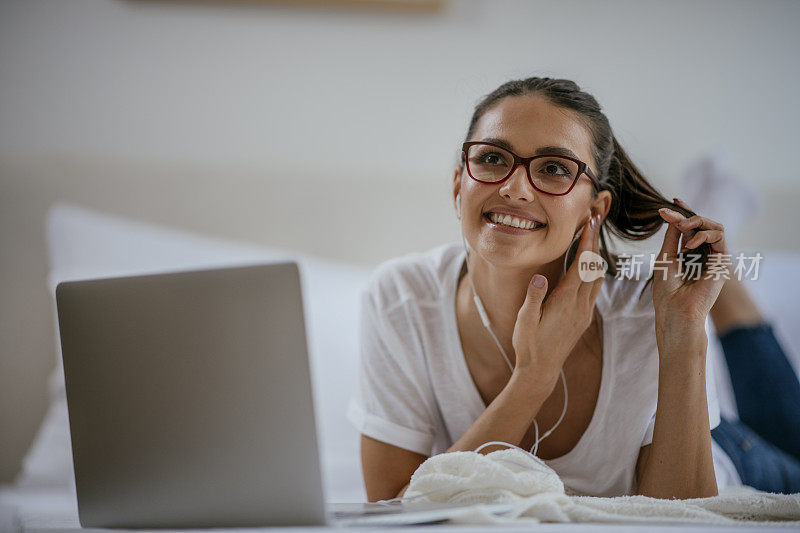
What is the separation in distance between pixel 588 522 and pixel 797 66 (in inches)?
64.3

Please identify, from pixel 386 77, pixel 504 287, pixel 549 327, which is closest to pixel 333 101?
pixel 386 77

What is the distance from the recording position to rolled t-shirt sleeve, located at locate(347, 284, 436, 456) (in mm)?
1129

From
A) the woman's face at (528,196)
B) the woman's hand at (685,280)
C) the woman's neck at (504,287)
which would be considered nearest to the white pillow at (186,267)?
the woman's neck at (504,287)

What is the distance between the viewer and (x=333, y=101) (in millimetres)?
1903

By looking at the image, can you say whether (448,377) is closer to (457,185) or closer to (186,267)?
(457,185)

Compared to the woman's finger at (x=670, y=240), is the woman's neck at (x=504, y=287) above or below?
below

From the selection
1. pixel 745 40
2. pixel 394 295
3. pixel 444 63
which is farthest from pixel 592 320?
pixel 745 40

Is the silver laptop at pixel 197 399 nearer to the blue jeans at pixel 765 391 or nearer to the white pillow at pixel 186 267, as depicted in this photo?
the white pillow at pixel 186 267

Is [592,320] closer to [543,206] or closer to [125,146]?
[543,206]

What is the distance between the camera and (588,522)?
84cm

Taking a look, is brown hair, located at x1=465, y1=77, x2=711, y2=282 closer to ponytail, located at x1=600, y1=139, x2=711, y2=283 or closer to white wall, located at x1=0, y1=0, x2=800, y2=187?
ponytail, located at x1=600, y1=139, x2=711, y2=283

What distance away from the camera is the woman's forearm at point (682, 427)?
1008mm

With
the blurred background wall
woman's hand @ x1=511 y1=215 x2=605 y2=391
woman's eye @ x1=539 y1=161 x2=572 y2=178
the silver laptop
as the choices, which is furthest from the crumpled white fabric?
the blurred background wall

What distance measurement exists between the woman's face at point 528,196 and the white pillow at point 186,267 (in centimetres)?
61
